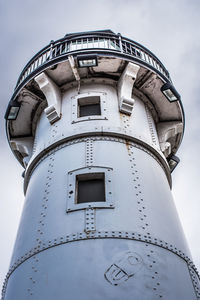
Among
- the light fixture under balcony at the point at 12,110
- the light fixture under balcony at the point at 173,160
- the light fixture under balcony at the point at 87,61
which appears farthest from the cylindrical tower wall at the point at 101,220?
the light fixture under balcony at the point at 173,160

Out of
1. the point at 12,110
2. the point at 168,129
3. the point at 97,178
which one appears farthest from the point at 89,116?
the point at 168,129

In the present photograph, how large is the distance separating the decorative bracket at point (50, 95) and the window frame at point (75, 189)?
2.87 m

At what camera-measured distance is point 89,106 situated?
35.8 feet

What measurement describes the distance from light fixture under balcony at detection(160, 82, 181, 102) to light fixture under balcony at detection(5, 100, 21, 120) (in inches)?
200

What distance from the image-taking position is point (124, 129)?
31.8 feet

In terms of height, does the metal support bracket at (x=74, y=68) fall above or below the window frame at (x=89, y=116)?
above

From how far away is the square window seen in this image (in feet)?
35.0

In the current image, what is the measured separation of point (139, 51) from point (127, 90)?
265 centimetres

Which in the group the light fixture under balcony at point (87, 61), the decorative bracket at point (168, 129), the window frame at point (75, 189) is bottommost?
the window frame at point (75, 189)

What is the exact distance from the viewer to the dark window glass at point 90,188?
7879mm

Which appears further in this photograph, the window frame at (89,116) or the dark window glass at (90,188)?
the window frame at (89,116)

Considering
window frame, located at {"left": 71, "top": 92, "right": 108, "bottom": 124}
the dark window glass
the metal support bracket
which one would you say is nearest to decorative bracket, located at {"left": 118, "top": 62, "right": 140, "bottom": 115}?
window frame, located at {"left": 71, "top": 92, "right": 108, "bottom": 124}

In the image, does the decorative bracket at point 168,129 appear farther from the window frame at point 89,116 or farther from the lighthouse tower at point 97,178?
the window frame at point 89,116

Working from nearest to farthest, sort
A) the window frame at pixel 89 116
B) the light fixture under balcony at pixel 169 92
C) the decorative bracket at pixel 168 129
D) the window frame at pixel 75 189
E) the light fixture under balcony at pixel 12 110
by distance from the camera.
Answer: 1. the window frame at pixel 75 189
2. the window frame at pixel 89 116
3. the light fixture under balcony at pixel 169 92
4. the light fixture under balcony at pixel 12 110
5. the decorative bracket at pixel 168 129
